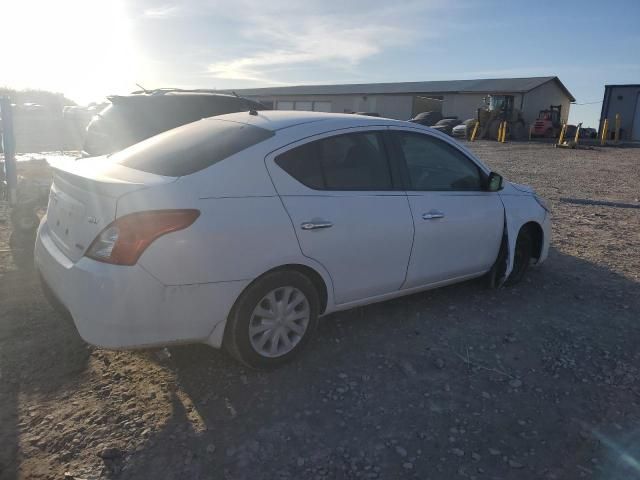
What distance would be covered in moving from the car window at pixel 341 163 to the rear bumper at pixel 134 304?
87 cm

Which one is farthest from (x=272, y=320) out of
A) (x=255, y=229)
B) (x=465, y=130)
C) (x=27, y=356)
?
(x=465, y=130)

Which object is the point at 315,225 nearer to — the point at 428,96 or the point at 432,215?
the point at 432,215

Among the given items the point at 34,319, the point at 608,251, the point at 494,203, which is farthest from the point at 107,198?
the point at 608,251

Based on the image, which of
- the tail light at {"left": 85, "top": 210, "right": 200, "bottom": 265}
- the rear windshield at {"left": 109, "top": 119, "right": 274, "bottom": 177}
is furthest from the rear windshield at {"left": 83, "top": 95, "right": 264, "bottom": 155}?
the tail light at {"left": 85, "top": 210, "right": 200, "bottom": 265}

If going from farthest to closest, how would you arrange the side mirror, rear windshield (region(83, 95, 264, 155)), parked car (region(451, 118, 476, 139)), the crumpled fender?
parked car (region(451, 118, 476, 139)) < rear windshield (region(83, 95, 264, 155)) < the crumpled fender < the side mirror

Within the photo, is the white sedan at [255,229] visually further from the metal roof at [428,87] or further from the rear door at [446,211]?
the metal roof at [428,87]

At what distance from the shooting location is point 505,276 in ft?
15.2

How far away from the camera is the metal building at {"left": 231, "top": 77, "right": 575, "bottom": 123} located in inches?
1569

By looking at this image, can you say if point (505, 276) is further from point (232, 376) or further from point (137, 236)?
point (137, 236)

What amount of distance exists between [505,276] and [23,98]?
1428 inches

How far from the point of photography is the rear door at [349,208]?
3.20 meters

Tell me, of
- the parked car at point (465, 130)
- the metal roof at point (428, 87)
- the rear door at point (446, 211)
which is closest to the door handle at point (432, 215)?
the rear door at point (446, 211)

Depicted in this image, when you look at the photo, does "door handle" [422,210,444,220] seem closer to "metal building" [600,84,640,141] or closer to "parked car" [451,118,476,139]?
"parked car" [451,118,476,139]

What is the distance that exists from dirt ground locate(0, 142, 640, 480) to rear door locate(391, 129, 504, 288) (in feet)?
1.43
